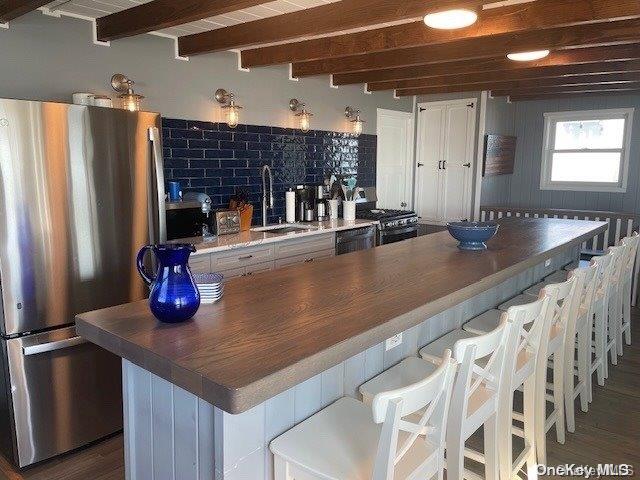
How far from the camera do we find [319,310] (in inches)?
68.6

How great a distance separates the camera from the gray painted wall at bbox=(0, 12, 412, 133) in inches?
116

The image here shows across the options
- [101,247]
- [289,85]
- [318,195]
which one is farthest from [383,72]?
[101,247]

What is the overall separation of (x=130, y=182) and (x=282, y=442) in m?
1.84

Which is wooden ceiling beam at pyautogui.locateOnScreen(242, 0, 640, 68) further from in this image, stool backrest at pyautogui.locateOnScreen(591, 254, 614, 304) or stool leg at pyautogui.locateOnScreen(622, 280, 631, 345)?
stool leg at pyautogui.locateOnScreen(622, 280, 631, 345)

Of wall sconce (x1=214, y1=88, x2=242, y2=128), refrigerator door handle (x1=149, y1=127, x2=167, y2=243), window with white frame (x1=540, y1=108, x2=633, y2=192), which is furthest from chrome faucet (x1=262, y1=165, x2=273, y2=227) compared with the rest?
window with white frame (x1=540, y1=108, x2=633, y2=192)

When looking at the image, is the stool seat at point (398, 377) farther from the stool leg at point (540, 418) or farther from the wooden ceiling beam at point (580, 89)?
the wooden ceiling beam at point (580, 89)

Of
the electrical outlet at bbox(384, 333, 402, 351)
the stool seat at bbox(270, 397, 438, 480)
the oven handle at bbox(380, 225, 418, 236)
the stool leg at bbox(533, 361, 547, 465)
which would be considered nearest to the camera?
the stool seat at bbox(270, 397, 438, 480)

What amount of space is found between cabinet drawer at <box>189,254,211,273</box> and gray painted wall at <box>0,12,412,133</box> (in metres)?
1.25

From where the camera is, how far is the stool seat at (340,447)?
138 centimetres

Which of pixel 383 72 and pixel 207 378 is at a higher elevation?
pixel 383 72

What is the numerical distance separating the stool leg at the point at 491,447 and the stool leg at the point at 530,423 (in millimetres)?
408

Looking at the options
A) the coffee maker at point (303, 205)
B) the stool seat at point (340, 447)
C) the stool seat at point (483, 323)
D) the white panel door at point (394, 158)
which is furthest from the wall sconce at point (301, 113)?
the stool seat at point (340, 447)

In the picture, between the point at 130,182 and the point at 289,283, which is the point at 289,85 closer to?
the point at 130,182

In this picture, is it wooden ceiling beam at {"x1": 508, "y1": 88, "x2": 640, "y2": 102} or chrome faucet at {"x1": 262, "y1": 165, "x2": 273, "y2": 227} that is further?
wooden ceiling beam at {"x1": 508, "y1": 88, "x2": 640, "y2": 102}
